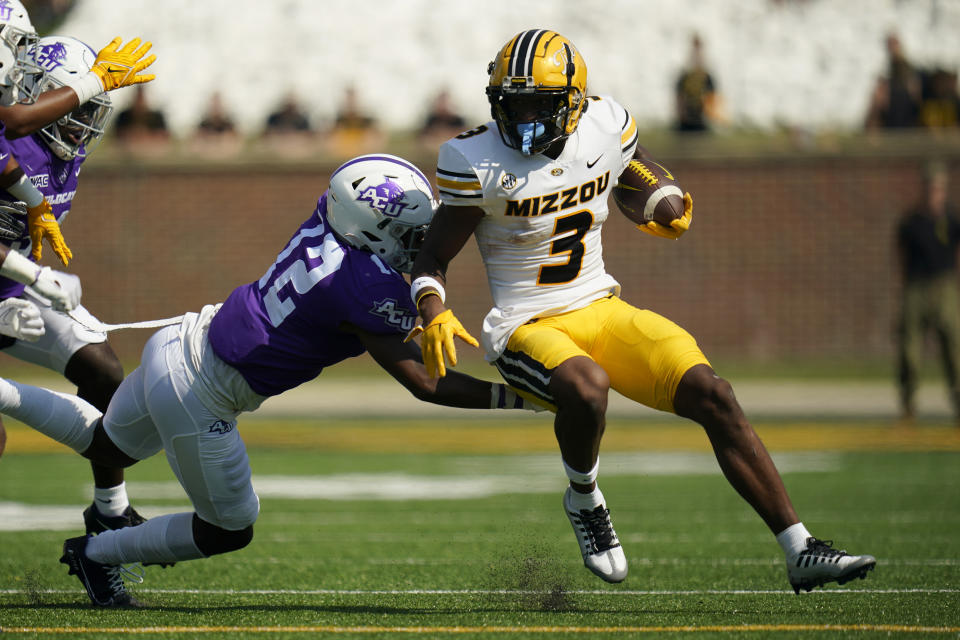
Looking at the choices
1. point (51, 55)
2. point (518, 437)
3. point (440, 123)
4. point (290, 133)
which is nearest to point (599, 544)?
point (51, 55)

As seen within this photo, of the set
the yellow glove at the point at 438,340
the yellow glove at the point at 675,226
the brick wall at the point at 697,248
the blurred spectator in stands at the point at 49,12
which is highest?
the yellow glove at the point at 675,226

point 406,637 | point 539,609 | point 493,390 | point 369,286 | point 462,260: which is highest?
point 369,286

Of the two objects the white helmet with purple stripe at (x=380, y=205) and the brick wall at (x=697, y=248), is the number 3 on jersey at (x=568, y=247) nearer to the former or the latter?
the white helmet with purple stripe at (x=380, y=205)

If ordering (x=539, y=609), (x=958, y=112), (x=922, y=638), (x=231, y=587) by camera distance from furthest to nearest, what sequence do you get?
(x=958, y=112)
(x=231, y=587)
(x=539, y=609)
(x=922, y=638)

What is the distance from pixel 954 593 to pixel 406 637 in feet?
6.69

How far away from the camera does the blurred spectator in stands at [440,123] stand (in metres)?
17.4

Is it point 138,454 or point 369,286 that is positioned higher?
point 369,286

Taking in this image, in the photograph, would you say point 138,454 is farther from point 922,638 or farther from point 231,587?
point 922,638

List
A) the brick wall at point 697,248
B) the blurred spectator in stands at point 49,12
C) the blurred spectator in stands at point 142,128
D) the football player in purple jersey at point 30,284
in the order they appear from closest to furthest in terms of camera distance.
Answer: the football player in purple jersey at point 30,284
the brick wall at point 697,248
the blurred spectator in stands at point 142,128
the blurred spectator in stands at point 49,12

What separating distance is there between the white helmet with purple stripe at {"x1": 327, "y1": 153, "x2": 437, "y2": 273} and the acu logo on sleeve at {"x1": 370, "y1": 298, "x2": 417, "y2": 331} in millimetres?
254

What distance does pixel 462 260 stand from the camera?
17.5 m

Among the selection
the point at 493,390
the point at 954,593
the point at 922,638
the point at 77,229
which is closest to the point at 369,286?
the point at 493,390

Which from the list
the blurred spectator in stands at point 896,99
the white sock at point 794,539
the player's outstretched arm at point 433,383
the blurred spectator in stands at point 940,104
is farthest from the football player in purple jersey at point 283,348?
the blurred spectator in stands at point 940,104

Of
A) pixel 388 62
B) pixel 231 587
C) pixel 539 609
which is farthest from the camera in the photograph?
pixel 388 62
